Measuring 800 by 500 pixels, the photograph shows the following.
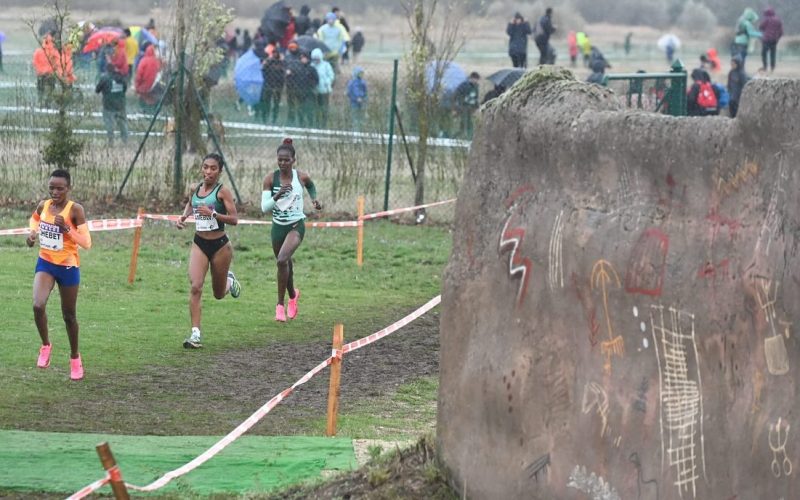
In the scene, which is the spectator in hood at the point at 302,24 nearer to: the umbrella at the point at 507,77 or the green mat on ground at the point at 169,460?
the umbrella at the point at 507,77

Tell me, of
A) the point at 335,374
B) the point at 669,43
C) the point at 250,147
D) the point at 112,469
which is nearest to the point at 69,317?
the point at 335,374

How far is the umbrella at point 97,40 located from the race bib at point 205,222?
1699 centimetres

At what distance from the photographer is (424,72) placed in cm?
2316

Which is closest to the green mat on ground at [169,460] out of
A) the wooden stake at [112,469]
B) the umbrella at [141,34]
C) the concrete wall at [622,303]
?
the concrete wall at [622,303]

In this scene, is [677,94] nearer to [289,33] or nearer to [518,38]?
[518,38]

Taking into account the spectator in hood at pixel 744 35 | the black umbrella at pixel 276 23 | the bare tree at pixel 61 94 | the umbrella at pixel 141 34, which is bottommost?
the bare tree at pixel 61 94

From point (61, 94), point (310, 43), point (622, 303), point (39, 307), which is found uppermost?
point (310, 43)

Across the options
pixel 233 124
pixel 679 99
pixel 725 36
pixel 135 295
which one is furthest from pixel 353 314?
pixel 725 36

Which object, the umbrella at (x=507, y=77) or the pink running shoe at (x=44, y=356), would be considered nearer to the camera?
the pink running shoe at (x=44, y=356)

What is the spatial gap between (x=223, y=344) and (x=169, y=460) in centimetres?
481

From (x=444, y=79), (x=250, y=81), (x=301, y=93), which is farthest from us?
(x=250, y=81)

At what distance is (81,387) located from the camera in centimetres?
1218

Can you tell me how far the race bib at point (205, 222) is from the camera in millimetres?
13898

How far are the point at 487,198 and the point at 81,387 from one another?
522cm
